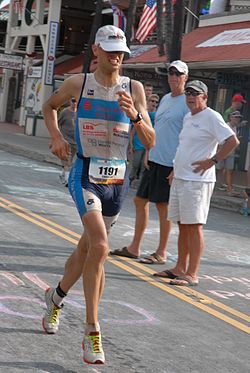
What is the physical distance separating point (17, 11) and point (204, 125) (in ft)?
131

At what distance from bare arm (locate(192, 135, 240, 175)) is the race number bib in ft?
7.26

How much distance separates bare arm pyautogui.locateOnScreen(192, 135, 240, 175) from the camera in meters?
7.82

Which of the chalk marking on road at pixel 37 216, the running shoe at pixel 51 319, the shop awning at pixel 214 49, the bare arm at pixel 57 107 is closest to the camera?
the bare arm at pixel 57 107

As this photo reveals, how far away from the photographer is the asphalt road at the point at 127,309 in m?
5.39

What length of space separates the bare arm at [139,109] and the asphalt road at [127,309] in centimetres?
143

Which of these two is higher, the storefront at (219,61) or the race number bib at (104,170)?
the storefront at (219,61)

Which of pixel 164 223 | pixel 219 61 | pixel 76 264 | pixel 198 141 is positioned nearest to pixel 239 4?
pixel 219 61

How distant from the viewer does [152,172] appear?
30.2 ft

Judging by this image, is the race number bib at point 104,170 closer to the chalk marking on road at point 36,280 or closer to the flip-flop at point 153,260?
the chalk marking on road at point 36,280

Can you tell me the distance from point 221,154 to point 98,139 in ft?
7.96

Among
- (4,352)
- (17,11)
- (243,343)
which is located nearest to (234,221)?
(243,343)

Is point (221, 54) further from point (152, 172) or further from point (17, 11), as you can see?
point (17, 11)

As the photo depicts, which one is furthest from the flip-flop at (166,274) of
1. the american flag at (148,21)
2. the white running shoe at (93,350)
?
the american flag at (148,21)

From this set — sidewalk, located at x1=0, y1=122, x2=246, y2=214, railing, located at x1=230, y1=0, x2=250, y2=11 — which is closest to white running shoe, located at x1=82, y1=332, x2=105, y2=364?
sidewalk, located at x1=0, y1=122, x2=246, y2=214
